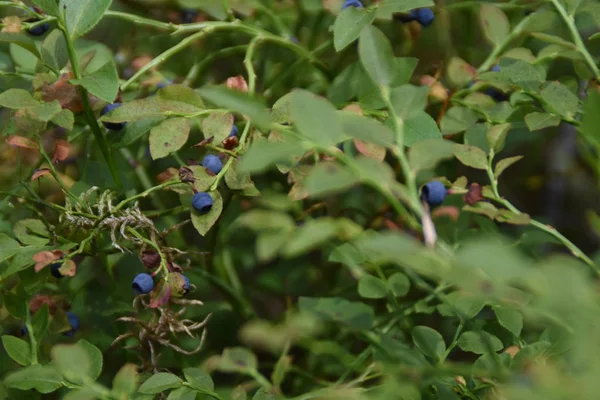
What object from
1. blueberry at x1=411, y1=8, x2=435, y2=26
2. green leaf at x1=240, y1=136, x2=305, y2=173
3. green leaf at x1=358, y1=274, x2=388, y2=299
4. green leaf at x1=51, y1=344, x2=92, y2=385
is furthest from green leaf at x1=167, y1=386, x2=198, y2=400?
blueberry at x1=411, y1=8, x2=435, y2=26

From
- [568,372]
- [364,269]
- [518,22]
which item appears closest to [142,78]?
[364,269]

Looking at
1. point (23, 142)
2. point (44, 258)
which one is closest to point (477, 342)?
point (44, 258)

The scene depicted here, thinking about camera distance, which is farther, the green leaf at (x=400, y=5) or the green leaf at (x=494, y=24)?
the green leaf at (x=494, y=24)

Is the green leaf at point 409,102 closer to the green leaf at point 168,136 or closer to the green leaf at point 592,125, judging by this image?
the green leaf at point 592,125

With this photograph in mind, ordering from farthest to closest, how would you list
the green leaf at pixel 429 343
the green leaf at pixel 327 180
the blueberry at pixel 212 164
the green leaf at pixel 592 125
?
1. the blueberry at pixel 212 164
2. the green leaf at pixel 429 343
3. the green leaf at pixel 592 125
4. the green leaf at pixel 327 180

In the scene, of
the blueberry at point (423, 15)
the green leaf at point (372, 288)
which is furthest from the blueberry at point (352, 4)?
the green leaf at point (372, 288)

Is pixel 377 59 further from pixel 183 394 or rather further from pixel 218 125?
pixel 183 394

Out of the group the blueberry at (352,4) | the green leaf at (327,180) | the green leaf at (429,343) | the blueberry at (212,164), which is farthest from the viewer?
the blueberry at (352,4)

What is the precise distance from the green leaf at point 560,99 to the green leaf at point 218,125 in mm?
386

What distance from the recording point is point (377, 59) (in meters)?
0.72

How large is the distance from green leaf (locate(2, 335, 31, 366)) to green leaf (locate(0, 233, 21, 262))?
0.10 metres

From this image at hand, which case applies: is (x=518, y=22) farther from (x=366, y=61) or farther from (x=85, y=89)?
(x=85, y=89)

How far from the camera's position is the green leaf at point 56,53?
93cm

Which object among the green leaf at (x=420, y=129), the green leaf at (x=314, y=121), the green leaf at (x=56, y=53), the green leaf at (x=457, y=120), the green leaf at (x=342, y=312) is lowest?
the green leaf at (x=342, y=312)
